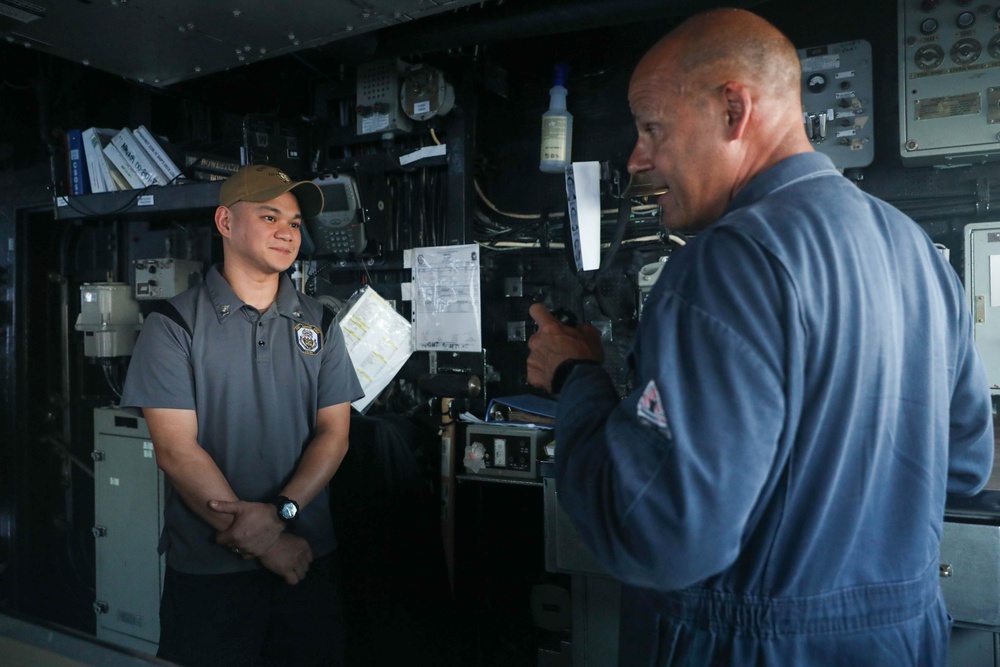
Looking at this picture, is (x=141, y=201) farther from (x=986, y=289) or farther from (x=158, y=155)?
(x=986, y=289)

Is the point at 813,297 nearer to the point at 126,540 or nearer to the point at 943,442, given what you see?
the point at 943,442

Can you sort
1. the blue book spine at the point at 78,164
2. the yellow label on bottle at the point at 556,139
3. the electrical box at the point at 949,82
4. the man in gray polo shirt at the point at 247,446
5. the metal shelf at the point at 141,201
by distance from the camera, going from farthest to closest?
the blue book spine at the point at 78,164
the metal shelf at the point at 141,201
the yellow label on bottle at the point at 556,139
the electrical box at the point at 949,82
the man in gray polo shirt at the point at 247,446

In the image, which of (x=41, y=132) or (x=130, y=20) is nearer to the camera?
(x=130, y=20)

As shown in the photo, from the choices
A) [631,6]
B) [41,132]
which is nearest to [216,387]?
[631,6]

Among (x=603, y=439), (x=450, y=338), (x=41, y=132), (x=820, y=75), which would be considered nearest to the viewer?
(x=603, y=439)

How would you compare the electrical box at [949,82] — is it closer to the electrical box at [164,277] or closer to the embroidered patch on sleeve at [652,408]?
the embroidered patch on sleeve at [652,408]

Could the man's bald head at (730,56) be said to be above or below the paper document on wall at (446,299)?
above

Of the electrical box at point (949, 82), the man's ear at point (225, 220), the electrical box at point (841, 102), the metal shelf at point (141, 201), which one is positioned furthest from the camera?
the metal shelf at point (141, 201)

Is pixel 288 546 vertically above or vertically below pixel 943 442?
below

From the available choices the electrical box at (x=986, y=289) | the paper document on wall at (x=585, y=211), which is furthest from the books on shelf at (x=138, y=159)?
the electrical box at (x=986, y=289)

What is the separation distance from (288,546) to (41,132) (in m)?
3.02

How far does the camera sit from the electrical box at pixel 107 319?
11.4 feet

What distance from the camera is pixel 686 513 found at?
2.69 feet

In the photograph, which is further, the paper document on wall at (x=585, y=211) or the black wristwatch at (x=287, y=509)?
the paper document on wall at (x=585, y=211)
